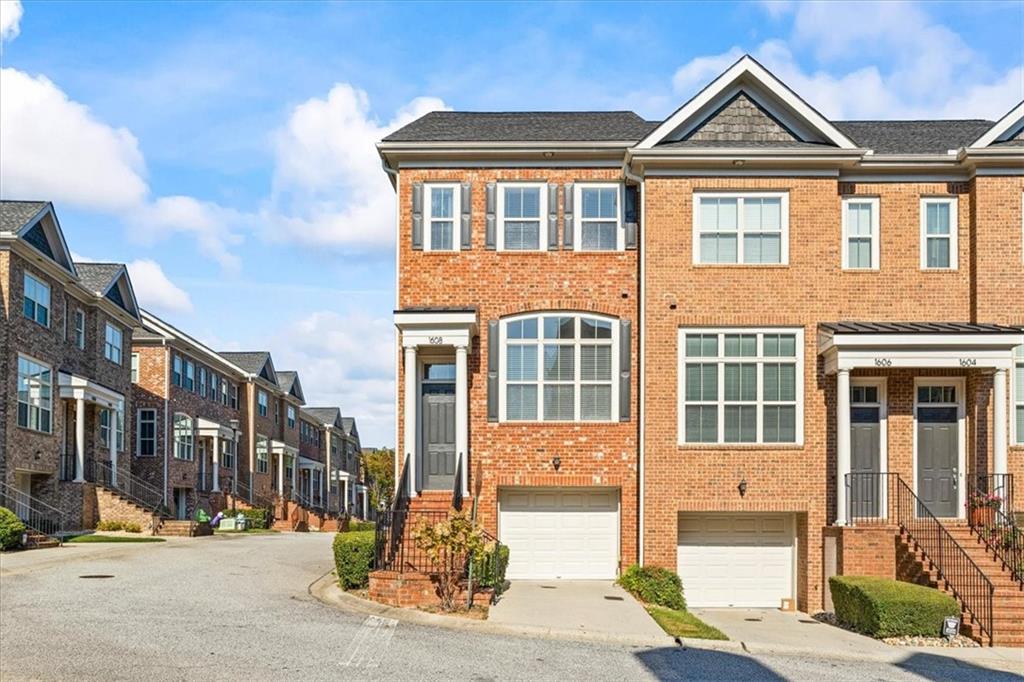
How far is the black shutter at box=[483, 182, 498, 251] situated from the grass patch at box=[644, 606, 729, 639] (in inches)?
295

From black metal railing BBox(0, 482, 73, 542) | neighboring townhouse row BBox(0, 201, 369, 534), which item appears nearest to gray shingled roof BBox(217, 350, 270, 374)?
neighboring townhouse row BBox(0, 201, 369, 534)

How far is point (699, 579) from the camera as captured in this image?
69.4ft

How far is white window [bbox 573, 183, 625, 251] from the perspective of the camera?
70.5 ft

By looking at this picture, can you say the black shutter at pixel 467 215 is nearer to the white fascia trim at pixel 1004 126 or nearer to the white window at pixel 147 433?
the white fascia trim at pixel 1004 126

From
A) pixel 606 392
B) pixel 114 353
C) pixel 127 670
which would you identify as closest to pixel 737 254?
pixel 606 392

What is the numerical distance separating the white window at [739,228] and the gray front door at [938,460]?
14.3 ft

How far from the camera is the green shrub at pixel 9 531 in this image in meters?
24.2

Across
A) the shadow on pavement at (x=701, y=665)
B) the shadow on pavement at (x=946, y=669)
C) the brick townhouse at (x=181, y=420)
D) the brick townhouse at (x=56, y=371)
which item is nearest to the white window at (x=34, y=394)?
the brick townhouse at (x=56, y=371)

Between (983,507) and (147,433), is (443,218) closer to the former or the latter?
(983,507)

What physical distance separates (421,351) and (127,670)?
1043 centimetres

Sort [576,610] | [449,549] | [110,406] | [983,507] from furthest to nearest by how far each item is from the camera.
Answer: [110,406], [983,507], [576,610], [449,549]

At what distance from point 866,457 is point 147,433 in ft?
104

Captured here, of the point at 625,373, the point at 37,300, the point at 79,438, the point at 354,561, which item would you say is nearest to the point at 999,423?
the point at 625,373

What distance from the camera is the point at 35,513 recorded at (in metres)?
31.9
